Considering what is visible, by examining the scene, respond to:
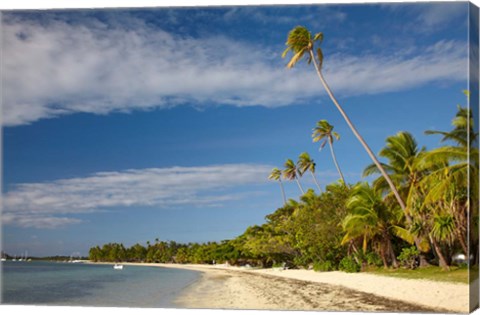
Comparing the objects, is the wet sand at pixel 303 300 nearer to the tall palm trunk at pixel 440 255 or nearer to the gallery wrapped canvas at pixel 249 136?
the gallery wrapped canvas at pixel 249 136

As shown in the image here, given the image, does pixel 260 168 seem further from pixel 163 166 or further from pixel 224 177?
pixel 163 166

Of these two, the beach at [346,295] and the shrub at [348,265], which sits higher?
the shrub at [348,265]

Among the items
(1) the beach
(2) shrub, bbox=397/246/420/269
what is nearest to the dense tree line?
(2) shrub, bbox=397/246/420/269

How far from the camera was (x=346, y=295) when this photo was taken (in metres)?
8.84

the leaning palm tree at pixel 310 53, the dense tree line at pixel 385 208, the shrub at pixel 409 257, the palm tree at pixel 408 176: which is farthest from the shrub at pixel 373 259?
the leaning palm tree at pixel 310 53

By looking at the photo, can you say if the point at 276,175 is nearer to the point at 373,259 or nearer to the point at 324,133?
the point at 324,133

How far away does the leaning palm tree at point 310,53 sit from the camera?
8.48m

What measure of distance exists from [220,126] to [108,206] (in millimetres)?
2175

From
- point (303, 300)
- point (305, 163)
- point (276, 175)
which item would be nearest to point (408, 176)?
point (305, 163)

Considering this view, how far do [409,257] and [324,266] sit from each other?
2127 mm

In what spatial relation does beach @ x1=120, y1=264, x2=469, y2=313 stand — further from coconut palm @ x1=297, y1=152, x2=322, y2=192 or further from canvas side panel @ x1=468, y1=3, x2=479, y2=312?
coconut palm @ x1=297, y1=152, x2=322, y2=192

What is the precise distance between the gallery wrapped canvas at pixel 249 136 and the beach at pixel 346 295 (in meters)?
0.04

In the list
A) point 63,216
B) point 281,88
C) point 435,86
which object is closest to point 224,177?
point 281,88

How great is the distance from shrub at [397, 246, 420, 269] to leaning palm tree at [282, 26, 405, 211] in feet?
2.20
